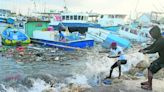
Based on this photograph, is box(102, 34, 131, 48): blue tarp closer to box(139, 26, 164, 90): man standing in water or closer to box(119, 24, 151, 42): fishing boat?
box(119, 24, 151, 42): fishing boat

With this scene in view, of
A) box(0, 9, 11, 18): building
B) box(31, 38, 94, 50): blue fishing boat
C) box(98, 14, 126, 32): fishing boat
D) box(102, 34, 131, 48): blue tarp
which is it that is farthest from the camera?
box(0, 9, 11, 18): building

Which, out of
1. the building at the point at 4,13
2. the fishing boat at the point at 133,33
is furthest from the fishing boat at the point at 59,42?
the building at the point at 4,13

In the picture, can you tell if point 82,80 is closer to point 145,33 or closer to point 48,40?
point 48,40

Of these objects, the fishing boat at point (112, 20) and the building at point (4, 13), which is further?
the building at point (4, 13)

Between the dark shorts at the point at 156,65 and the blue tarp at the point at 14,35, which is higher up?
the dark shorts at the point at 156,65

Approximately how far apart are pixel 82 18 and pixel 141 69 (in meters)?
35.6

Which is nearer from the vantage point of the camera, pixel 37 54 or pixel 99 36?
pixel 37 54

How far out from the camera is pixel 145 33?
161 feet

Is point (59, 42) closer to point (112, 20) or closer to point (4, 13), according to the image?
point (112, 20)

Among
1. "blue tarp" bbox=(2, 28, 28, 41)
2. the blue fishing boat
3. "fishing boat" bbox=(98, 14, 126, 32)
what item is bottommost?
the blue fishing boat

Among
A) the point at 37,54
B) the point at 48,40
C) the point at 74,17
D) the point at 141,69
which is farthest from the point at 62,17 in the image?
the point at 141,69

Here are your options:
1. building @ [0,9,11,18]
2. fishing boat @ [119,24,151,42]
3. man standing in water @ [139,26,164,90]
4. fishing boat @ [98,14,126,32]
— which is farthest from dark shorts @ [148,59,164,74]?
building @ [0,9,11,18]

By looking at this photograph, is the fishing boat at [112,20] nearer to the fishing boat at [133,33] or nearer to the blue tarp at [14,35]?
the fishing boat at [133,33]

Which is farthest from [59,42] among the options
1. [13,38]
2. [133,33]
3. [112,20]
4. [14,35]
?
[112,20]
